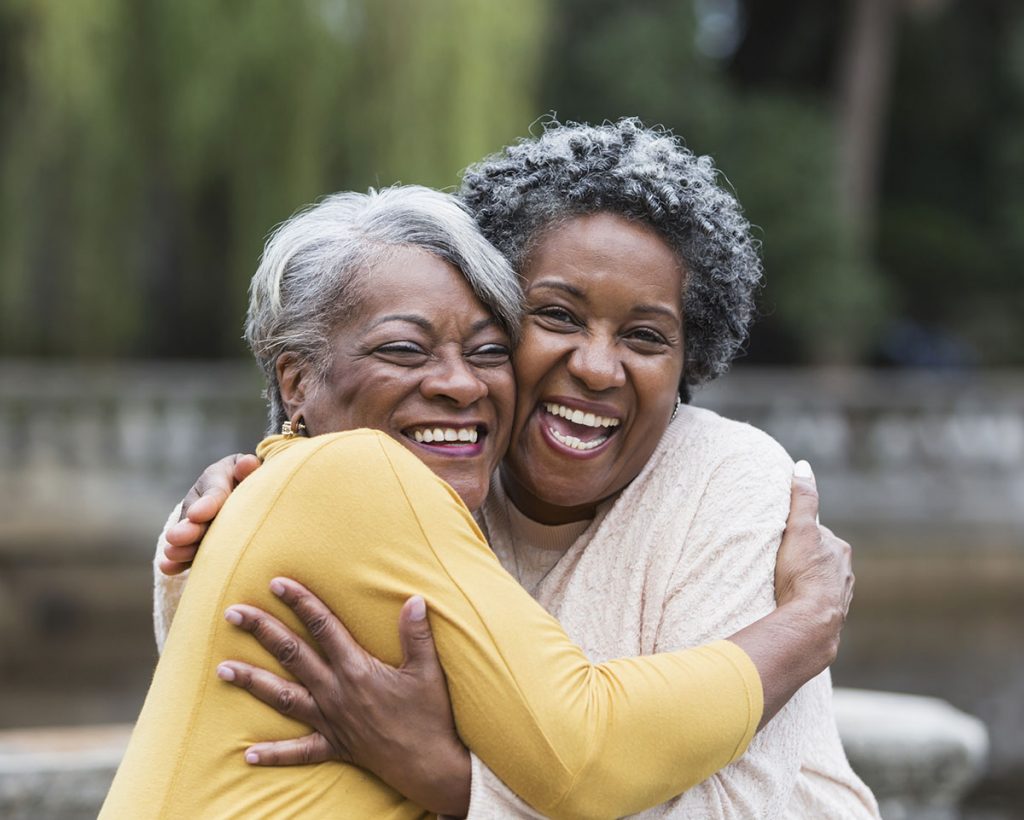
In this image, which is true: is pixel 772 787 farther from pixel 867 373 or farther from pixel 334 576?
pixel 867 373

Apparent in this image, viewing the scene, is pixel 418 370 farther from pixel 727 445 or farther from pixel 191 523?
pixel 727 445

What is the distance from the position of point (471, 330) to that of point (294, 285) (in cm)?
31

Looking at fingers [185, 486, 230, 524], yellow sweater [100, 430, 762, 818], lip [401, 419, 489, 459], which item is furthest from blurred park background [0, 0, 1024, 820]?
yellow sweater [100, 430, 762, 818]

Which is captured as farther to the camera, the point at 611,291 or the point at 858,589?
the point at 858,589

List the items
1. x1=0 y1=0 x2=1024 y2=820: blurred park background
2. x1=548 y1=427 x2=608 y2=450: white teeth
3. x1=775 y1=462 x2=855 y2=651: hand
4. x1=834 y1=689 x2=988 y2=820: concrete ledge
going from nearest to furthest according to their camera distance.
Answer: x1=775 y1=462 x2=855 y2=651: hand, x1=548 y1=427 x2=608 y2=450: white teeth, x1=834 y1=689 x2=988 y2=820: concrete ledge, x1=0 y1=0 x2=1024 y2=820: blurred park background

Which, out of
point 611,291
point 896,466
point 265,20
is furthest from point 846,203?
point 611,291

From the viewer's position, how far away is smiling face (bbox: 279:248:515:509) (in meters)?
2.16

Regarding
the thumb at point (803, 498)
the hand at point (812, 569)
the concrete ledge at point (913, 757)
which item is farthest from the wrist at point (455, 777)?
the concrete ledge at point (913, 757)

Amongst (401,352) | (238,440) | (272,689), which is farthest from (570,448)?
(238,440)

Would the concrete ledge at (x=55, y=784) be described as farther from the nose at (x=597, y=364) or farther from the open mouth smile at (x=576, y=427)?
the nose at (x=597, y=364)

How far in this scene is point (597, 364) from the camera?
2.29 m

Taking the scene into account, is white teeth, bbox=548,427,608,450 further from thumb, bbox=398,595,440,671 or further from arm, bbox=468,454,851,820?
thumb, bbox=398,595,440,671

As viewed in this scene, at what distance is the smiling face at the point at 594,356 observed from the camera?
2.30 metres

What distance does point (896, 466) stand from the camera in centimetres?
1183
